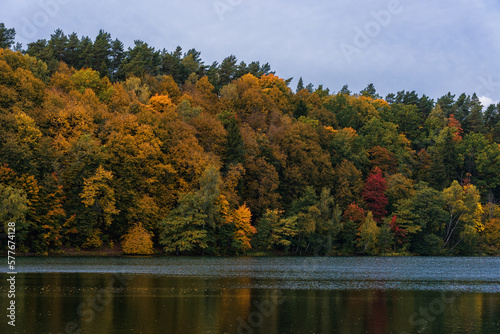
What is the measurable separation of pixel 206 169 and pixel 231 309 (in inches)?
2215

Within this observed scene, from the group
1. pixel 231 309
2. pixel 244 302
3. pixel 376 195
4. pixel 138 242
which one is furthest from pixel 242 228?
pixel 231 309

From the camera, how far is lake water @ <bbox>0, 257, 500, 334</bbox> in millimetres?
27766

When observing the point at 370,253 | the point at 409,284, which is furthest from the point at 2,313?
the point at 370,253

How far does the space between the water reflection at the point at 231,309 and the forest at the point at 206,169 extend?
119ft

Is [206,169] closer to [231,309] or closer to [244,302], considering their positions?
[244,302]

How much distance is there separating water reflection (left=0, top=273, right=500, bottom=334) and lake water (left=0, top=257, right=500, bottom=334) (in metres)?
0.04

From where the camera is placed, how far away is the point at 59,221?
261ft

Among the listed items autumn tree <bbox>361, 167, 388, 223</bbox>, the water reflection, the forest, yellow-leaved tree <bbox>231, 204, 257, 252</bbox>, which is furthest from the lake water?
autumn tree <bbox>361, 167, 388, 223</bbox>

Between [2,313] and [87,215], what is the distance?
5221 cm

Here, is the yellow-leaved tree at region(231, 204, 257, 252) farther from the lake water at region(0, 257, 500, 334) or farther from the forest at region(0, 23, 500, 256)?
the lake water at region(0, 257, 500, 334)

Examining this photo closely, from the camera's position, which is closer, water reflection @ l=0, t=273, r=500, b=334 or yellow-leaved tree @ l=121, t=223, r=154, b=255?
water reflection @ l=0, t=273, r=500, b=334

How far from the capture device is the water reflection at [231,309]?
27469 mm

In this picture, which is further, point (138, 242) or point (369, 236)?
point (369, 236)

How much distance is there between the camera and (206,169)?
3477 inches
